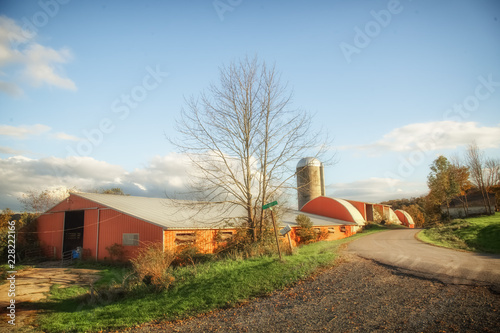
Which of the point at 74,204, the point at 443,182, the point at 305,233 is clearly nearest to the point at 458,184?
the point at 443,182

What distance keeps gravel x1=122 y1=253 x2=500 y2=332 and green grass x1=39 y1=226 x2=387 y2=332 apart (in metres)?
0.49

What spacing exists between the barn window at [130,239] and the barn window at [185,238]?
2777 mm

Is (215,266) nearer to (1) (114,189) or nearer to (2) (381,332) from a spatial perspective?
(2) (381,332)

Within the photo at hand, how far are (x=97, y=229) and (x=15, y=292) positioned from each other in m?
8.05

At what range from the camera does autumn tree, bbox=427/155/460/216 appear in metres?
30.9

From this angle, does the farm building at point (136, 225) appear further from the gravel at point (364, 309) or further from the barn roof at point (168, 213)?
the gravel at point (364, 309)

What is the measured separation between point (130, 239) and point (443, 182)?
101 ft

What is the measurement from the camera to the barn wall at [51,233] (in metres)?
23.1

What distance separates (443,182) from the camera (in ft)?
103

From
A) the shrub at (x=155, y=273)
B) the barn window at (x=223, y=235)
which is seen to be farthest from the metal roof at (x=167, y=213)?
the shrub at (x=155, y=273)

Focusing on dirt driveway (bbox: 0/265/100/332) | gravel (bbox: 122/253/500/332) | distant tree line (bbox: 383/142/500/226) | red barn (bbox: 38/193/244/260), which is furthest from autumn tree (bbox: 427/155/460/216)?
dirt driveway (bbox: 0/265/100/332)

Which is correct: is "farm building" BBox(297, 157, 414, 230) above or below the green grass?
above

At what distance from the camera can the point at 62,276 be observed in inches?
589

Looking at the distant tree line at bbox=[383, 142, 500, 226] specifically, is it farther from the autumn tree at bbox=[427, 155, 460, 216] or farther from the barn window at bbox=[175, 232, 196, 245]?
the barn window at bbox=[175, 232, 196, 245]
